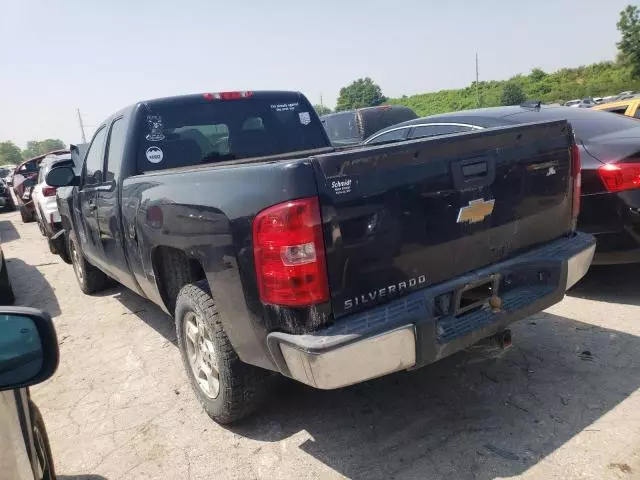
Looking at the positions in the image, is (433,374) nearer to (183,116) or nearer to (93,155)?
(183,116)

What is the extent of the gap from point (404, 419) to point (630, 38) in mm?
63934

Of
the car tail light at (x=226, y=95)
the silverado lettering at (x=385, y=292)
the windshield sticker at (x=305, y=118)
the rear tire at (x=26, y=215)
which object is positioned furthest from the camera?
the rear tire at (x=26, y=215)

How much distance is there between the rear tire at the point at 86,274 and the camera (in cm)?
618

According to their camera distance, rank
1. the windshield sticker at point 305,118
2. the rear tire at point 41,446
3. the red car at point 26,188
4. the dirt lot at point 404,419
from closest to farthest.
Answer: the rear tire at point 41,446 → the dirt lot at point 404,419 → the windshield sticker at point 305,118 → the red car at point 26,188

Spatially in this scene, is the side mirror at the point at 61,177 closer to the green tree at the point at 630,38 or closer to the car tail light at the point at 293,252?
the car tail light at the point at 293,252

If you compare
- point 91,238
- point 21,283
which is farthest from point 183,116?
point 21,283

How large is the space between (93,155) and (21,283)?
3522 mm

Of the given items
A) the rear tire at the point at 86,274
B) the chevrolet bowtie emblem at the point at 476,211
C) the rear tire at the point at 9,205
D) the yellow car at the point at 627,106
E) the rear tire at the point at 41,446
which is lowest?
the rear tire at the point at 9,205

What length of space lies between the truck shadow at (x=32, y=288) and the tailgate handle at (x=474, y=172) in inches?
187

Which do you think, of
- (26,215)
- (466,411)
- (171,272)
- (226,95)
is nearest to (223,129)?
(226,95)

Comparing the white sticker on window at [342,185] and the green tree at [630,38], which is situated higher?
the green tree at [630,38]


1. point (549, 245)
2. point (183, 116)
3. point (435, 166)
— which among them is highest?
point (183, 116)

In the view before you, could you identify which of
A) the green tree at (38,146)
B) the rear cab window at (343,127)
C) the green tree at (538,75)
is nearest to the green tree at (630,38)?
the green tree at (538,75)

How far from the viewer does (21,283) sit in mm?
7363
